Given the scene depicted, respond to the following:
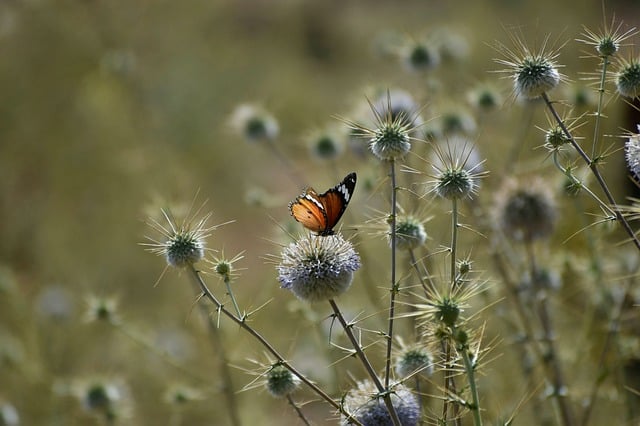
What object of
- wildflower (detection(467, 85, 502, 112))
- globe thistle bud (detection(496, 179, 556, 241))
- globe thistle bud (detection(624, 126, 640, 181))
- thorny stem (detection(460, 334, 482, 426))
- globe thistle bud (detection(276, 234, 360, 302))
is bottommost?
thorny stem (detection(460, 334, 482, 426))

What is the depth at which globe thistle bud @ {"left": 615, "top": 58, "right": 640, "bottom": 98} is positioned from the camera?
2.51 metres

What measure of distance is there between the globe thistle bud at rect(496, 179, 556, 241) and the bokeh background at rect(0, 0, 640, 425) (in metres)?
0.53

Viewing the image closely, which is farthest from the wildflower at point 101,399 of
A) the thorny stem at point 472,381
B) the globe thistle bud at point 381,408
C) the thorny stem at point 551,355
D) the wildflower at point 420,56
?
the wildflower at point 420,56

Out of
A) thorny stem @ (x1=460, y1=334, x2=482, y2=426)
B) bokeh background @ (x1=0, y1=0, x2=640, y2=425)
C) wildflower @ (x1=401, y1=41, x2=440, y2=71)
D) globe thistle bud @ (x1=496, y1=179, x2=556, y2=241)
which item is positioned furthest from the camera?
bokeh background @ (x1=0, y1=0, x2=640, y2=425)

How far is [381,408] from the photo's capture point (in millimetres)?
2588

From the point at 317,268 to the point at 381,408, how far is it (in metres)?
0.60

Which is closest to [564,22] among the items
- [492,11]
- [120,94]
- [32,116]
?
[492,11]

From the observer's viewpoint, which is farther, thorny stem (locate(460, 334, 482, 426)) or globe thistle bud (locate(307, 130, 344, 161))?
globe thistle bud (locate(307, 130, 344, 161))

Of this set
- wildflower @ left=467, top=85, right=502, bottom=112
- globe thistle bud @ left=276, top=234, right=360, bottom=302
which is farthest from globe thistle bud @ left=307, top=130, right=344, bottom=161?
globe thistle bud @ left=276, top=234, right=360, bottom=302

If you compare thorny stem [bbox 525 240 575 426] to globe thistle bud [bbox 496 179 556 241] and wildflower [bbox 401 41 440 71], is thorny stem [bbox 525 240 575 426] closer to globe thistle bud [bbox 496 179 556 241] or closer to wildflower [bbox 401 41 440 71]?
globe thistle bud [bbox 496 179 556 241]

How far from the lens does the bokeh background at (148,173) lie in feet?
19.3

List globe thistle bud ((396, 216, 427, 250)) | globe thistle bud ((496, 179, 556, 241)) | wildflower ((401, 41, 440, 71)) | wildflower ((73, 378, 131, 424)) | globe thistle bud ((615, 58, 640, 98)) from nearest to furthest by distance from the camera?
globe thistle bud ((615, 58, 640, 98)) → globe thistle bud ((396, 216, 427, 250)) → wildflower ((73, 378, 131, 424)) → globe thistle bud ((496, 179, 556, 241)) → wildflower ((401, 41, 440, 71))

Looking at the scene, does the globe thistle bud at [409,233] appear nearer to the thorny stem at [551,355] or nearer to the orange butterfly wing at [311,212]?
the orange butterfly wing at [311,212]

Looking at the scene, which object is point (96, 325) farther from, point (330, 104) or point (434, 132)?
point (330, 104)
